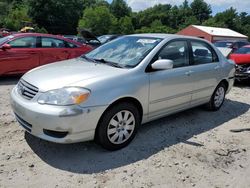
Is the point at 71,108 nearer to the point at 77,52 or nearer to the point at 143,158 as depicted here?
the point at 143,158

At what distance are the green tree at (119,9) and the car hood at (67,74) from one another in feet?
300

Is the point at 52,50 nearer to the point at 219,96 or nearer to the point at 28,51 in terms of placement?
the point at 28,51

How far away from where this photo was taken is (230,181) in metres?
3.35

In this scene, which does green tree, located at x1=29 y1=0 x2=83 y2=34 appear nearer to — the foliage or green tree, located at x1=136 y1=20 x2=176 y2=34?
the foliage

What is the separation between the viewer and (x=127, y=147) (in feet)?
13.1

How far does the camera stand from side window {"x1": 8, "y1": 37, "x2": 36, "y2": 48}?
26.1 ft

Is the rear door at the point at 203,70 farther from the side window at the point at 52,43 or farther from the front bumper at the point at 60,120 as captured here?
the side window at the point at 52,43

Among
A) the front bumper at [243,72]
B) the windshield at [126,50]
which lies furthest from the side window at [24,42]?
the front bumper at [243,72]

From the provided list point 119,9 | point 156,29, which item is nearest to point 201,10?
point 119,9

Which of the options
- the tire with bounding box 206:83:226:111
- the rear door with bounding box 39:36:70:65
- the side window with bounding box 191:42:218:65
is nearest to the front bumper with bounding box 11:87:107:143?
the side window with bounding box 191:42:218:65

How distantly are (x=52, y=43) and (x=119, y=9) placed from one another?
88582 millimetres

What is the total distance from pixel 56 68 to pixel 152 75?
141 centimetres

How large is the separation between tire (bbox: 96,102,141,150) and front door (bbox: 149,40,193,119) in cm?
39

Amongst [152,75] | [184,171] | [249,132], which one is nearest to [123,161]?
[184,171]
